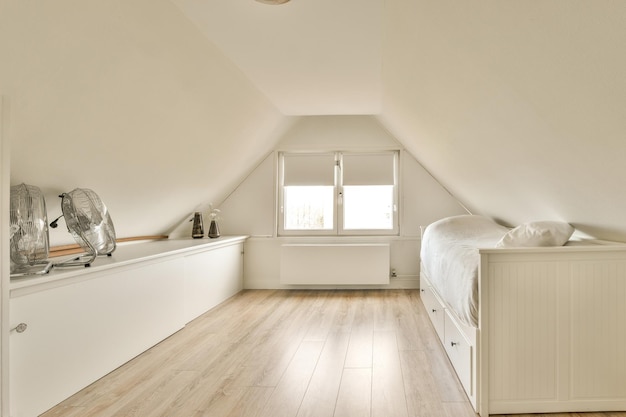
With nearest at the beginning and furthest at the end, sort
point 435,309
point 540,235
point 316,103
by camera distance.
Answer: point 540,235, point 435,309, point 316,103

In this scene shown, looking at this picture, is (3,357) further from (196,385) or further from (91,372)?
(196,385)

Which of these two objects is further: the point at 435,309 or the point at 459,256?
the point at 435,309

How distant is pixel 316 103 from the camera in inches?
149

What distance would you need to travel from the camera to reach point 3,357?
154 centimetres

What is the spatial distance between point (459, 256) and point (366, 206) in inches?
101

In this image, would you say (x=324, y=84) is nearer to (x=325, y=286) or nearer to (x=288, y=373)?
(x=288, y=373)

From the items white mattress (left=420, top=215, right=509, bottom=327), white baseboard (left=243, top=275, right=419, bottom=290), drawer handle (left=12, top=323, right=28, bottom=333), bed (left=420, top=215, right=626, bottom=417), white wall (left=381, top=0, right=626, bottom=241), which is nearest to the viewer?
white wall (left=381, top=0, right=626, bottom=241)

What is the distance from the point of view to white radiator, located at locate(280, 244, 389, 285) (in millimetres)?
4578

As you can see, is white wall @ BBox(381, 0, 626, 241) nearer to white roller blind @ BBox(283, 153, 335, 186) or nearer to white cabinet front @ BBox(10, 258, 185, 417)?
white roller blind @ BBox(283, 153, 335, 186)

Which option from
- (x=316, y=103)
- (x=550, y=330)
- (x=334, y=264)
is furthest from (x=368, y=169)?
(x=550, y=330)

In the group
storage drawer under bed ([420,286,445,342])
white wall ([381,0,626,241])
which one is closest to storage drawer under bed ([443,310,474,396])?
storage drawer under bed ([420,286,445,342])

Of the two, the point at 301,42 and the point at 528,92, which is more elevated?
the point at 301,42

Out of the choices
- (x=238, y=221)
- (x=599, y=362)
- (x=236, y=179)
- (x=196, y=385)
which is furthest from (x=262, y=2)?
(x=238, y=221)

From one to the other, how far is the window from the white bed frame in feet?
9.62
